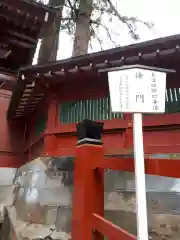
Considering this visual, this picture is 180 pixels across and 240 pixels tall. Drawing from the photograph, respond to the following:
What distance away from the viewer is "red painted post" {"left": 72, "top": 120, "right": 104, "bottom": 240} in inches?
135

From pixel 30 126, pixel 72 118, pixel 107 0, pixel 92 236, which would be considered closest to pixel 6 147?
pixel 30 126

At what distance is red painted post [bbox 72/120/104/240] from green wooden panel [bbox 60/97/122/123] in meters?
1.40

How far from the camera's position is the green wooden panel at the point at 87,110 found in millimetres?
5149

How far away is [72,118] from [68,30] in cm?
658

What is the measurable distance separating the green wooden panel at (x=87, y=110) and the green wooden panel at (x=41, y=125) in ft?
2.24

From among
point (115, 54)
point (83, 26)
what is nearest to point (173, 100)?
point (115, 54)

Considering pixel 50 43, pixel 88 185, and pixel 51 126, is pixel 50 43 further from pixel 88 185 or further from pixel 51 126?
pixel 88 185

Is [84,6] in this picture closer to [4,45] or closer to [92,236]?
[4,45]

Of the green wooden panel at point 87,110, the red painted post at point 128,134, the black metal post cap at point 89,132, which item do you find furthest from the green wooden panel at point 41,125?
the black metal post cap at point 89,132

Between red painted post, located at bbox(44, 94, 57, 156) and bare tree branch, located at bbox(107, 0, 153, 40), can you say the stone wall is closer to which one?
red painted post, located at bbox(44, 94, 57, 156)

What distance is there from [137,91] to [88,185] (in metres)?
1.57

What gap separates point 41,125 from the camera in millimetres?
6371

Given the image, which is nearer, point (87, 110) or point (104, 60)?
point (104, 60)

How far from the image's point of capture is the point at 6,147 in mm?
7293
